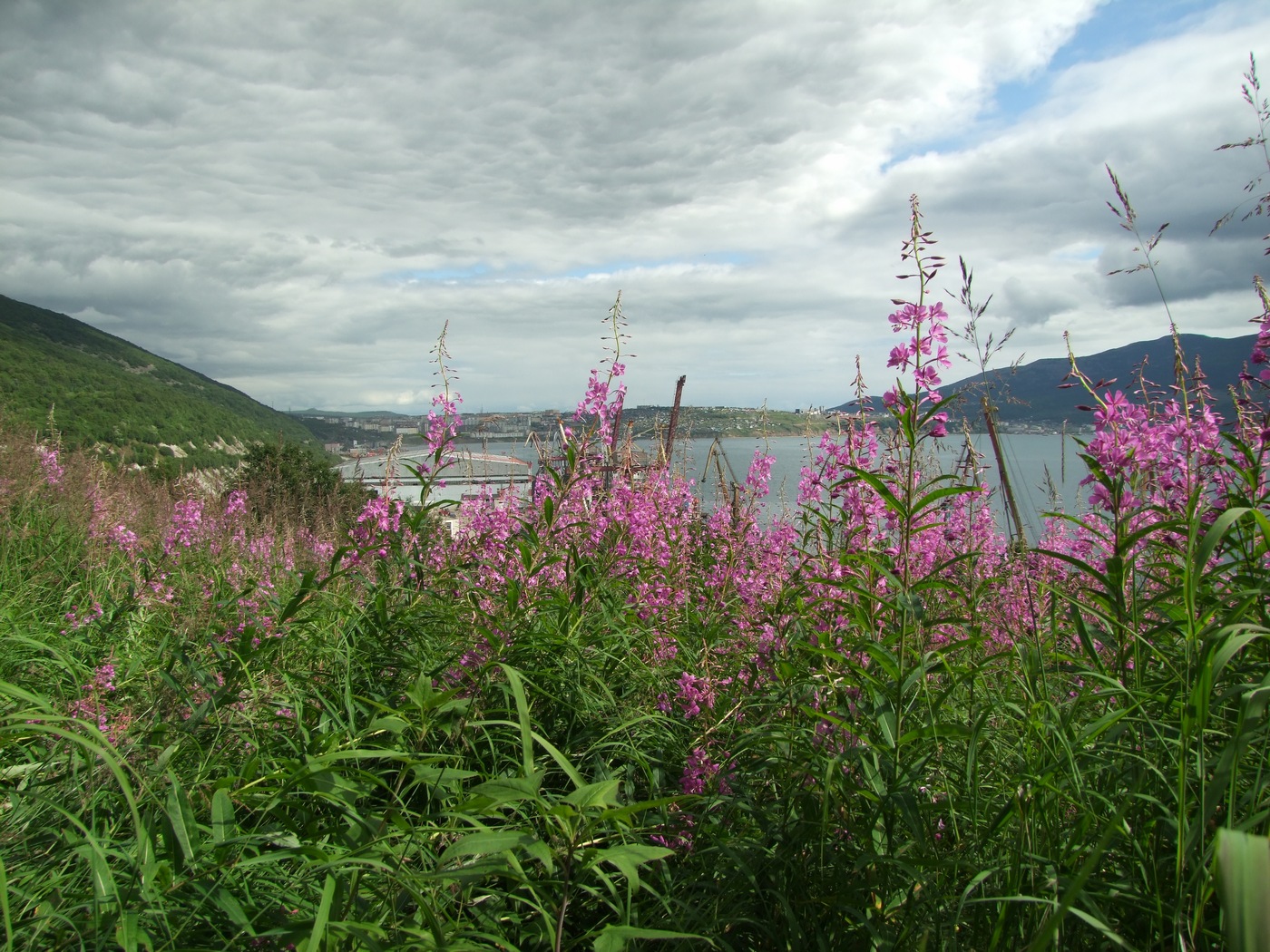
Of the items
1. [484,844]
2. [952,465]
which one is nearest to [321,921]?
[484,844]

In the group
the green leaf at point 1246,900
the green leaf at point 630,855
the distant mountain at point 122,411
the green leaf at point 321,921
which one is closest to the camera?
the green leaf at point 1246,900

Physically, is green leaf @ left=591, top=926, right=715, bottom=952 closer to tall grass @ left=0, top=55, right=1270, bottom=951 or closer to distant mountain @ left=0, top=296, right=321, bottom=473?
tall grass @ left=0, top=55, right=1270, bottom=951

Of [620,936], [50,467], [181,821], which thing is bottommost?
[620,936]

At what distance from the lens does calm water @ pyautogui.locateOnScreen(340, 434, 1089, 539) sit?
4230 millimetres

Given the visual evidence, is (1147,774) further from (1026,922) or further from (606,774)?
(606,774)

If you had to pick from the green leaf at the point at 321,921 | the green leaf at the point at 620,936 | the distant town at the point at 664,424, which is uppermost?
the distant town at the point at 664,424

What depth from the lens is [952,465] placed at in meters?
3.73

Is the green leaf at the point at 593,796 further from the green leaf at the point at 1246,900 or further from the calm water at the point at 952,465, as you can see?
the calm water at the point at 952,465

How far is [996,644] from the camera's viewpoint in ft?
10.7

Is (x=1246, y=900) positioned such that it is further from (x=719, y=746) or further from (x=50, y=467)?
(x=50, y=467)

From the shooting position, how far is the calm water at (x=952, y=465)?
13.9ft

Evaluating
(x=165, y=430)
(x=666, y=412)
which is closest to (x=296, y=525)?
(x=666, y=412)

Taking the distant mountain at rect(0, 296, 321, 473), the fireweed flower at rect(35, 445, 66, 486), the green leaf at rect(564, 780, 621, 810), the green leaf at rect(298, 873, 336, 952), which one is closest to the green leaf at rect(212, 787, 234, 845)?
the green leaf at rect(298, 873, 336, 952)

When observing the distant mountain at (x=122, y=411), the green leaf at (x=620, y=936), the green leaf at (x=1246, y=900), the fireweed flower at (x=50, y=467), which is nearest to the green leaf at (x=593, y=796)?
the green leaf at (x=620, y=936)
